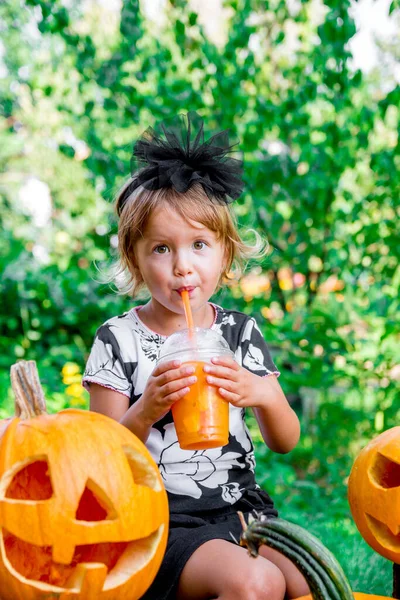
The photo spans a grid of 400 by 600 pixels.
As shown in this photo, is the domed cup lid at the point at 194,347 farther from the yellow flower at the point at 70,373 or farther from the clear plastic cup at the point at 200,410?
the yellow flower at the point at 70,373

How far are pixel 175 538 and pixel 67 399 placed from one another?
2.47 metres

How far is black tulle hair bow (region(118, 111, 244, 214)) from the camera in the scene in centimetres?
215

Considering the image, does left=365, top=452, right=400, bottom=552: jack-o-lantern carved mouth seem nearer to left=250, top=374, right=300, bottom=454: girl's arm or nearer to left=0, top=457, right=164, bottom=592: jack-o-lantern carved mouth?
left=250, top=374, right=300, bottom=454: girl's arm

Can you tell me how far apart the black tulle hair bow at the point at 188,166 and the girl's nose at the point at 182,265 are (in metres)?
0.21

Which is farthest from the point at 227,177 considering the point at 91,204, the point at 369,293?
the point at 91,204

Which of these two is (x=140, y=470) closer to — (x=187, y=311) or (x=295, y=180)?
(x=187, y=311)

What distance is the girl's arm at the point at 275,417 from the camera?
1971mm

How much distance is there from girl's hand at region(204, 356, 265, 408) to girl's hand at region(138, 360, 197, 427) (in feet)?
0.17

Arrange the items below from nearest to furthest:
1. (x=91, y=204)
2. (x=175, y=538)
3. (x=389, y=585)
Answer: (x=175, y=538) < (x=389, y=585) < (x=91, y=204)

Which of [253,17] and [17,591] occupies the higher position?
[253,17]

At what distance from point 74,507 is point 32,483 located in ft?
0.55

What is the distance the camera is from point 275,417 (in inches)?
81.0

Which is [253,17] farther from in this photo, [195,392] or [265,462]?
[195,392]

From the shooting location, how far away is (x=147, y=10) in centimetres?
452
